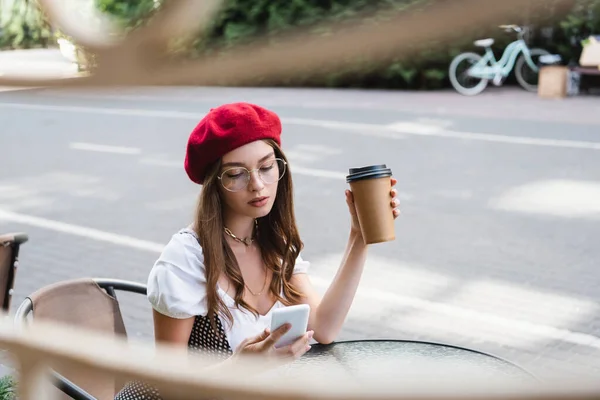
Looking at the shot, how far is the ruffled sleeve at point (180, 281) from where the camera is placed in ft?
7.16

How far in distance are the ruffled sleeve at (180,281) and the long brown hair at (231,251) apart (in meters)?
0.02

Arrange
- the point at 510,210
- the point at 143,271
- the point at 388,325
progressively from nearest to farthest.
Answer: the point at 388,325 → the point at 143,271 → the point at 510,210

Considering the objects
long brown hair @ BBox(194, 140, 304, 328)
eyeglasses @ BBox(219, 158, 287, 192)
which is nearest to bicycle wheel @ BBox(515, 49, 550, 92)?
long brown hair @ BBox(194, 140, 304, 328)

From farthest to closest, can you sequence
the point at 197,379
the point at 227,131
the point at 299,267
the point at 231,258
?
the point at 299,267 → the point at 231,258 → the point at 227,131 → the point at 197,379

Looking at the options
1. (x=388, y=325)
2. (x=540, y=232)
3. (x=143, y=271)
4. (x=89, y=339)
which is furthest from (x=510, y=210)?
(x=89, y=339)

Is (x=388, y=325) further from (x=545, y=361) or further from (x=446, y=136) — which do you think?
(x=446, y=136)

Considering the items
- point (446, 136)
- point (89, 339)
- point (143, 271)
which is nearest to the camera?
point (89, 339)

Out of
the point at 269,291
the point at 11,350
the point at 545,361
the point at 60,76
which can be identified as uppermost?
the point at 60,76

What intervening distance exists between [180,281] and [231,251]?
0.20m

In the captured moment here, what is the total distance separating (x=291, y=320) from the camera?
194 cm

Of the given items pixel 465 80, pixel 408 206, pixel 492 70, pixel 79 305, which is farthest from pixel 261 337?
pixel 465 80

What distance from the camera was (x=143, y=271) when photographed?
5555mm

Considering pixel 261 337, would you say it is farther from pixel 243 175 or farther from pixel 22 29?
pixel 22 29

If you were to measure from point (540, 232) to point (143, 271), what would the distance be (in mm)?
2738
